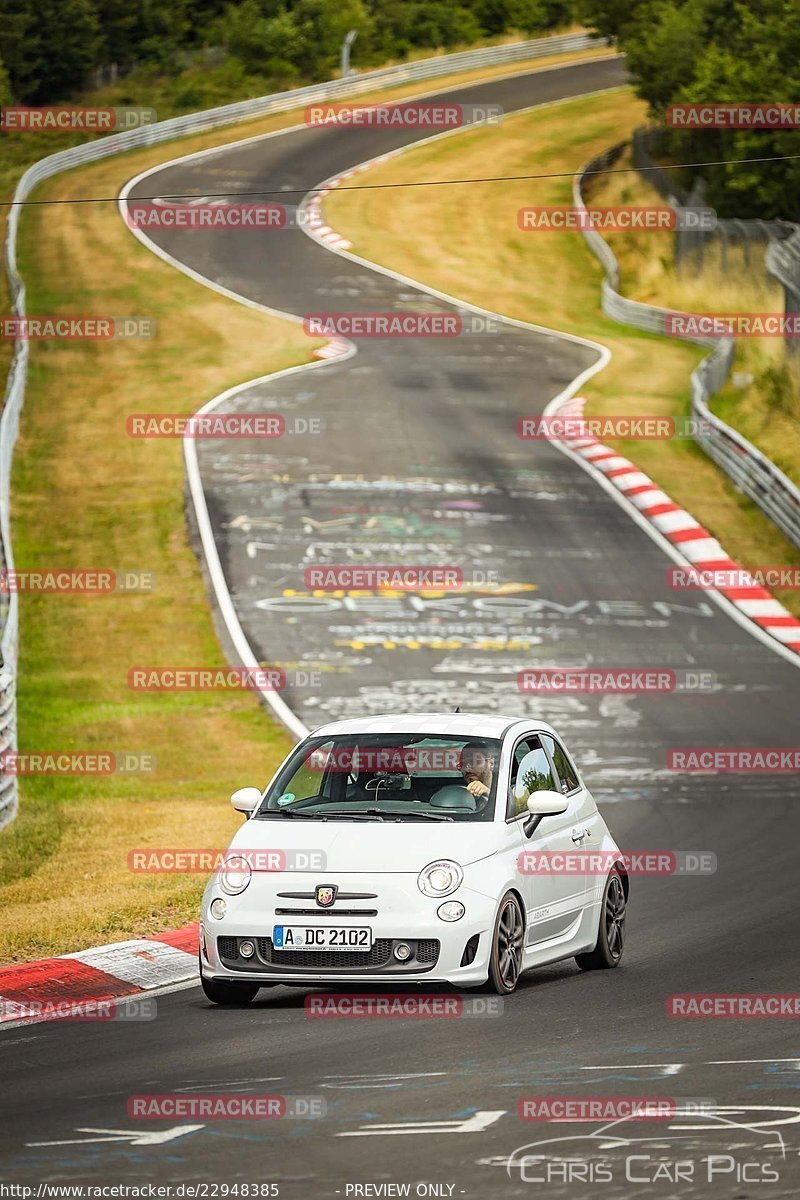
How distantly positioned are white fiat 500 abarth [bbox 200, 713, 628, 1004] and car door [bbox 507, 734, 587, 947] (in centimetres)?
1

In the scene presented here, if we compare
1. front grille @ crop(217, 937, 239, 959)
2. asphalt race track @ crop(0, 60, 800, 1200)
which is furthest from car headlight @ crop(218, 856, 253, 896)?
asphalt race track @ crop(0, 60, 800, 1200)

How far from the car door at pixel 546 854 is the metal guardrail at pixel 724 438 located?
Answer: 19863mm

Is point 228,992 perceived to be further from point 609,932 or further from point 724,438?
point 724,438

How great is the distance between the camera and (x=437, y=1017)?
9.70 meters

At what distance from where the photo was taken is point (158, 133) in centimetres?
6862

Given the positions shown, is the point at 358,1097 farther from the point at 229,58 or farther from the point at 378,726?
the point at 229,58

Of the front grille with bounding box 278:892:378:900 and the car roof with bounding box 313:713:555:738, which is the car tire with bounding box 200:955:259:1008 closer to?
the front grille with bounding box 278:892:378:900

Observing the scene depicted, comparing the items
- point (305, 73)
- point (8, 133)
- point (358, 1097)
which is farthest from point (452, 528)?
point (305, 73)

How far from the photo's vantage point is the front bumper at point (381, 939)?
970 centimetres

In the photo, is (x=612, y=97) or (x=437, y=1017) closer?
(x=437, y=1017)

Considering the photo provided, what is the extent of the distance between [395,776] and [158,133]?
201ft

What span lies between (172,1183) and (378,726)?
16.1ft

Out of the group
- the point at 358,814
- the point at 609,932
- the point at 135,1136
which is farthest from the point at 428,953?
the point at 135,1136

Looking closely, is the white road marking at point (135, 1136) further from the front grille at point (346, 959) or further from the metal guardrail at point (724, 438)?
the metal guardrail at point (724, 438)
